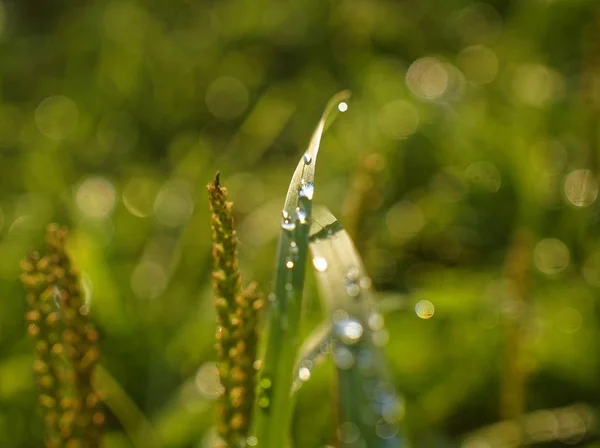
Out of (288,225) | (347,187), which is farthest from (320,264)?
(347,187)

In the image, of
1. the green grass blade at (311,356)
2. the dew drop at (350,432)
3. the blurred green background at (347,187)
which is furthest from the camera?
the blurred green background at (347,187)

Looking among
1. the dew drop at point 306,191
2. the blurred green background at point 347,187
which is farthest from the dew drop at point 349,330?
the blurred green background at point 347,187


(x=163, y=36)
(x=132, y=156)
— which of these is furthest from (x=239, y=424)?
(x=163, y=36)

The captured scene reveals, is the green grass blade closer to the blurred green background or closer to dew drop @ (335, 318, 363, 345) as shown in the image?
dew drop @ (335, 318, 363, 345)

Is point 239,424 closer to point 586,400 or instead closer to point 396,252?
point 586,400

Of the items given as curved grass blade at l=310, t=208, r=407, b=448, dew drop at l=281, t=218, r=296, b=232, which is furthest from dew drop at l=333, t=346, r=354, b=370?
dew drop at l=281, t=218, r=296, b=232

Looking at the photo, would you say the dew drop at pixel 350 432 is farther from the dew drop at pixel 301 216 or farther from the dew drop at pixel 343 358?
the dew drop at pixel 301 216
